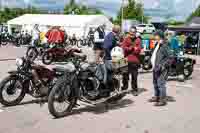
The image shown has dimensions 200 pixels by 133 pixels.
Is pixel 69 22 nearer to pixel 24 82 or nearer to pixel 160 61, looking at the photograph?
pixel 160 61

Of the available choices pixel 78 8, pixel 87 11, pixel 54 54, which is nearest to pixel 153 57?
pixel 54 54

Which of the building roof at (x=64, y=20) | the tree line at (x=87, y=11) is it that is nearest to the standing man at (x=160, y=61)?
the building roof at (x=64, y=20)

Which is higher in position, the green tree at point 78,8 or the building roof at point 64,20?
the green tree at point 78,8

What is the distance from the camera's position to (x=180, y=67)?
13.2m

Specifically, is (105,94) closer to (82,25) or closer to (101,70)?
(101,70)

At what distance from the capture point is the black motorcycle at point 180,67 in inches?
515

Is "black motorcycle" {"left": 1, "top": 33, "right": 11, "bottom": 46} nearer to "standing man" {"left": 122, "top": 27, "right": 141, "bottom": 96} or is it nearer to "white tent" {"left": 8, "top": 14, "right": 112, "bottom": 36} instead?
"white tent" {"left": 8, "top": 14, "right": 112, "bottom": 36}

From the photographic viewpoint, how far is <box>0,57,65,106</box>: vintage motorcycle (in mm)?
8031

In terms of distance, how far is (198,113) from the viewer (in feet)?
27.4

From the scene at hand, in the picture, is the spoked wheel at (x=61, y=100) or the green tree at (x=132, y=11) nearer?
the spoked wheel at (x=61, y=100)

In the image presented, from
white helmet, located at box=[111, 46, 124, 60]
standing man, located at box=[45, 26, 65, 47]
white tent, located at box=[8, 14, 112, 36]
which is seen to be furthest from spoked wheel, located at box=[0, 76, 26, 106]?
white tent, located at box=[8, 14, 112, 36]

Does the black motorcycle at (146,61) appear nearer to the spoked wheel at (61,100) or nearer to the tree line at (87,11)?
the spoked wheel at (61,100)

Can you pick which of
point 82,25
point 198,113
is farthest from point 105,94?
point 82,25

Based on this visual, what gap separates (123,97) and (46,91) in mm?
2290
